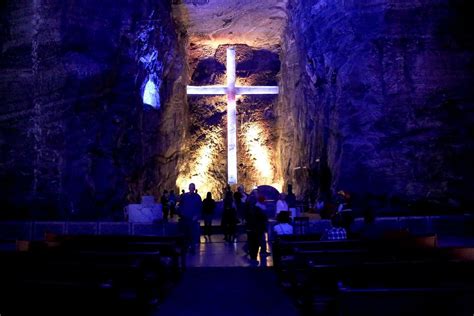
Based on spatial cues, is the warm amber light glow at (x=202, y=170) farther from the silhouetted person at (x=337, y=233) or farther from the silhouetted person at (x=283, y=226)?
the silhouetted person at (x=337, y=233)

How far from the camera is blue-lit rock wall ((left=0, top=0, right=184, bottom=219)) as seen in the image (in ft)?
39.9

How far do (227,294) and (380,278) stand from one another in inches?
87.2

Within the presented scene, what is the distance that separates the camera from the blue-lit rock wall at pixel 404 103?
1179 cm

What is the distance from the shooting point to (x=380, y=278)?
4367mm

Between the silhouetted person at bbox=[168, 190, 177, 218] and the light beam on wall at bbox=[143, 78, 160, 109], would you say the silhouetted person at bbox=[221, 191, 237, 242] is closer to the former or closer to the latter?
the silhouetted person at bbox=[168, 190, 177, 218]

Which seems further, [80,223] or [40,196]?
[40,196]

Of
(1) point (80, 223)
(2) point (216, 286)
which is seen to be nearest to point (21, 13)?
(1) point (80, 223)

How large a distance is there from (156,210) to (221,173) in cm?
950

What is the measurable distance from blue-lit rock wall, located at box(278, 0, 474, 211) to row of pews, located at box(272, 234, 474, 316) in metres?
5.52

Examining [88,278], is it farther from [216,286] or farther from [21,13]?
[21,13]

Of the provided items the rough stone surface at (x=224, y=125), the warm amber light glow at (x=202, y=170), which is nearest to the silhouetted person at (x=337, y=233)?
the warm amber light glow at (x=202, y=170)

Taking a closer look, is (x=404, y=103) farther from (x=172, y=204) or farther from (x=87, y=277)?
(x=87, y=277)

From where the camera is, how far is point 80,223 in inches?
392

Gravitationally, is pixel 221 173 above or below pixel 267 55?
below
